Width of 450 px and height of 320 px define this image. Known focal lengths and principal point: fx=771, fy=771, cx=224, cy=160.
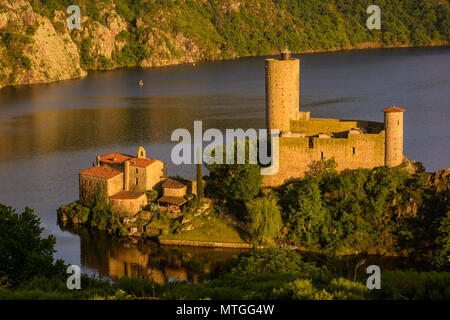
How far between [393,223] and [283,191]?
6372mm

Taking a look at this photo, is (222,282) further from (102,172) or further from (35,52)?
(35,52)

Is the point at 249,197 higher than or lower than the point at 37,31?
lower

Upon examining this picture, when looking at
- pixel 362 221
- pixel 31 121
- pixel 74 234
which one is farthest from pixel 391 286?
pixel 31 121

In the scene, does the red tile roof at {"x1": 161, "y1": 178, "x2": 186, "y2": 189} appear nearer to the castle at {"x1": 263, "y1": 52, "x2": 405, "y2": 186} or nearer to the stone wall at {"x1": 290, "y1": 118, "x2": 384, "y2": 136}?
the castle at {"x1": 263, "y1": 52, "x2": 405, "y2": 186}

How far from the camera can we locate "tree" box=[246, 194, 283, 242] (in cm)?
3991

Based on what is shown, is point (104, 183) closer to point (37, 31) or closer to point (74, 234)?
point (74, 234)

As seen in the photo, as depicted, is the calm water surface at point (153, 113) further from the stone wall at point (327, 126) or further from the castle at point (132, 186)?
the stone wall at point (327, 126)

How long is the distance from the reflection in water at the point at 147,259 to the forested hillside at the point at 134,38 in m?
89.7

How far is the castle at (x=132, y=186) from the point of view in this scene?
142 feet

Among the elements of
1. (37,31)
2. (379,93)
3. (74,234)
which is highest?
(37,31)

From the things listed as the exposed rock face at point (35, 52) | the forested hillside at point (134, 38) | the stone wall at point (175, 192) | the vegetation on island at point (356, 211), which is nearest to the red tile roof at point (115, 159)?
the stone wall at point (175, 192)

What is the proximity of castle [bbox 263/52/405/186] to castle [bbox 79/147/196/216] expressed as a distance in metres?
5.18

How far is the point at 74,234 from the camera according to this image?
1683 inches

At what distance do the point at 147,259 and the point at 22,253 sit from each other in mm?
9956
